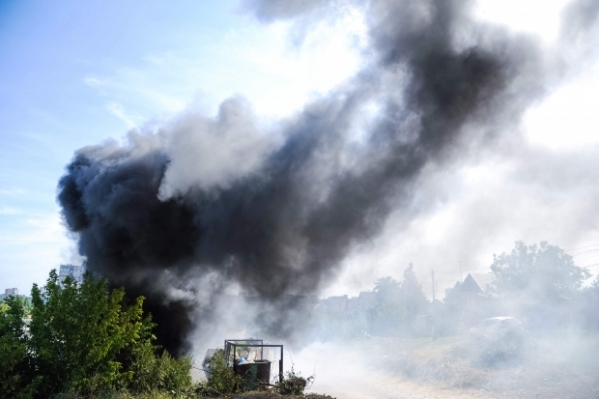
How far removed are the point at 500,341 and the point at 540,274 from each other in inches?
763

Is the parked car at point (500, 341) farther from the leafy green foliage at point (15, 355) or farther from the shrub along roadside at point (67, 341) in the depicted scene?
the leafy green foliage at point (15, 355)

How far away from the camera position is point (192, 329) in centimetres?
2198

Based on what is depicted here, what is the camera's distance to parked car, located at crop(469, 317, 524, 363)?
21.0 m

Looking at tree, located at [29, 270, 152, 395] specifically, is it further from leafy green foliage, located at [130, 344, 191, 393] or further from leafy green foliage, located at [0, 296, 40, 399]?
leafy green foliage, located at [130, 344, 191, 393]

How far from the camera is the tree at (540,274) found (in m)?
35.0

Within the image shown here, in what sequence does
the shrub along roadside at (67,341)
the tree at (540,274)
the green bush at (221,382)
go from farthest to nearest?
the tree at (540,274)
the green bush at (221,382)
the shrub along roadside at (67,341)

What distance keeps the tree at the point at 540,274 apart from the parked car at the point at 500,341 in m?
11.6

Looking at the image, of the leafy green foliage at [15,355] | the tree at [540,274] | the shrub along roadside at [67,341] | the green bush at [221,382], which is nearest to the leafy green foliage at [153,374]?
the shrub along roadside at [67,341]

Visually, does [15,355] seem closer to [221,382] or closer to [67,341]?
[67,341]

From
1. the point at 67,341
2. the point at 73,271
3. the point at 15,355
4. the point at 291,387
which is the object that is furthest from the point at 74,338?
the point at 73,271

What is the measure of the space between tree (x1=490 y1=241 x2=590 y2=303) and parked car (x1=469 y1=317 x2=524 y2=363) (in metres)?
11.6

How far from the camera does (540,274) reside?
37.7m

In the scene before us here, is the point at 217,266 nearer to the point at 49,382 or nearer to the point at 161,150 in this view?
the point at 161,150

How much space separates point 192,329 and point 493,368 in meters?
14.2
